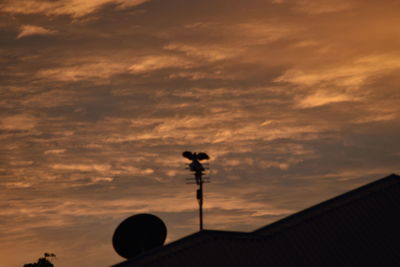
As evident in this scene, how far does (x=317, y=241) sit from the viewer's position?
37156 millimetres

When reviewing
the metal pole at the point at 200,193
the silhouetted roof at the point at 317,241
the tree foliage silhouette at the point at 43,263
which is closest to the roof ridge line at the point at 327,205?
the silhouetted roof at the point at 317,241

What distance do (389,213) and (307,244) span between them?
5.70 meters

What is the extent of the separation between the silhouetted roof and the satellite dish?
31.9 feet

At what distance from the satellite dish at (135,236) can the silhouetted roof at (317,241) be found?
9.72 meters

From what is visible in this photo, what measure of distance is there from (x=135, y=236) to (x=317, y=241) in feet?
43.0

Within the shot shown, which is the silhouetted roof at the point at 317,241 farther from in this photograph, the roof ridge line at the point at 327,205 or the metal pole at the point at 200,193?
the metal pole at the point at 200,193

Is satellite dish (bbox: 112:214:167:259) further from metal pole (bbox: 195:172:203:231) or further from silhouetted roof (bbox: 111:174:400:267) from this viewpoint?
silhouetted roof (bbox: 111:174:400:267)

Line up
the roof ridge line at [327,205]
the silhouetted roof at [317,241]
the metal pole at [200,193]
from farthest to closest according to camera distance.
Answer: the metal pole at [200,193] → the roof ridge line at [327,205] → the silhouetted roof at [317,241]

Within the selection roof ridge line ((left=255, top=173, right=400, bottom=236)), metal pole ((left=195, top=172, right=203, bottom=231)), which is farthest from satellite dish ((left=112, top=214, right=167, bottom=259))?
roof ridge line ((left=255, top=173, right=400, bottom=236))

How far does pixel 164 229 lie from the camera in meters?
45.3

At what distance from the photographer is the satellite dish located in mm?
44625

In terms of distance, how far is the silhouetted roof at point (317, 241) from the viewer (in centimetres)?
3462

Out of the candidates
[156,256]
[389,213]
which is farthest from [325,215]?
[156,256]

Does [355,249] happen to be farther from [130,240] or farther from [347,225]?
[130,240]
